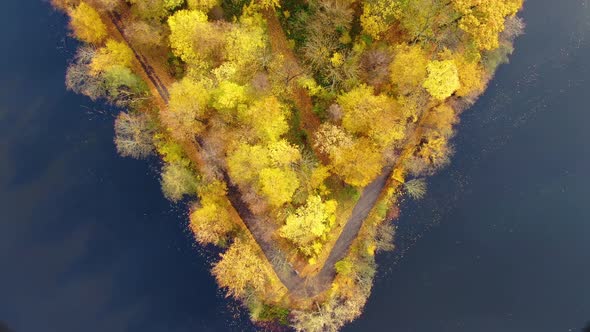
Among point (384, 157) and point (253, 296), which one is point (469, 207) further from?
point (253, 296)

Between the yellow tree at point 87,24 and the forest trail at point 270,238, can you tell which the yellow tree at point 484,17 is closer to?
the forest trail at point 270,238

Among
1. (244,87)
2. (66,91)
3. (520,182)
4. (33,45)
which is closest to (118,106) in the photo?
(66,91)

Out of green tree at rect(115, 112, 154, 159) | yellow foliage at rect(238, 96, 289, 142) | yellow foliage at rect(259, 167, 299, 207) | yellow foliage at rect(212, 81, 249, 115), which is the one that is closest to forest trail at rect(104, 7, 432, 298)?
green tree at rect(115, 112, 154, 159)

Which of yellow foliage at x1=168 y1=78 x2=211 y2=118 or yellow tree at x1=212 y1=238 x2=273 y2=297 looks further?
yellow tree at x1=212 y1=238 x2=273 y2=297

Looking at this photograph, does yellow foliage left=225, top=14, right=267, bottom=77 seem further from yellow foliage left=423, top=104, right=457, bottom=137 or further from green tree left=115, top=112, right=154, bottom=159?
yellow foliage left=423, top=104, right=457, bottom=137

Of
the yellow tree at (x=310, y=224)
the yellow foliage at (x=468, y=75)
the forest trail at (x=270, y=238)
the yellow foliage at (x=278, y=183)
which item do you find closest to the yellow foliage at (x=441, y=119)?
the forest trail at (x=270, y=238)
